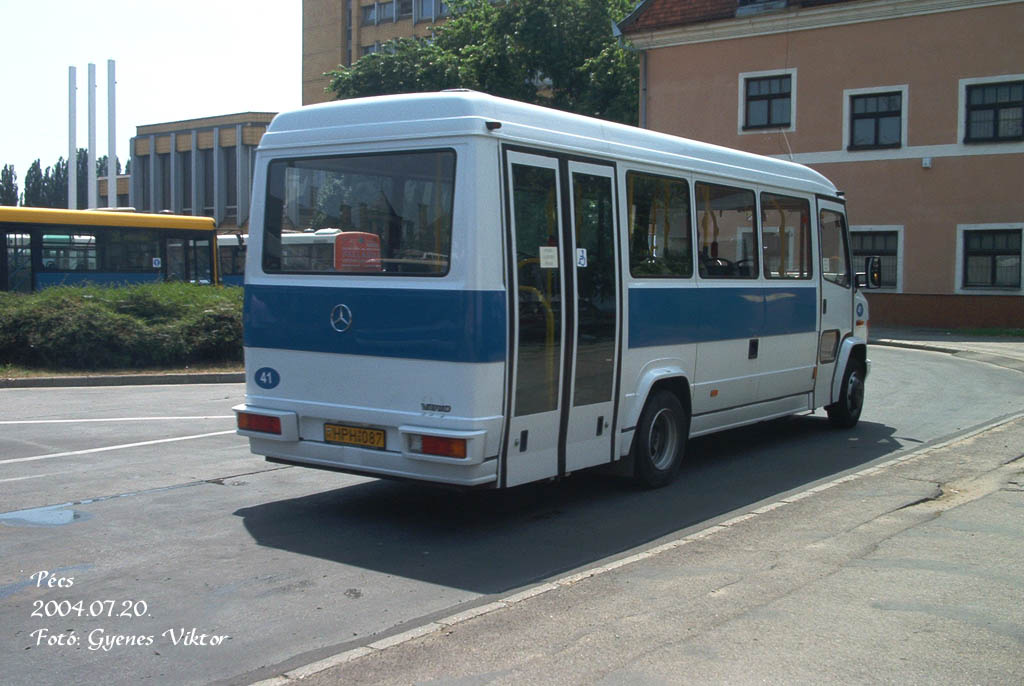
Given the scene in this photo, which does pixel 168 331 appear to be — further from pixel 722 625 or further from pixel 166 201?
pixel 166 201

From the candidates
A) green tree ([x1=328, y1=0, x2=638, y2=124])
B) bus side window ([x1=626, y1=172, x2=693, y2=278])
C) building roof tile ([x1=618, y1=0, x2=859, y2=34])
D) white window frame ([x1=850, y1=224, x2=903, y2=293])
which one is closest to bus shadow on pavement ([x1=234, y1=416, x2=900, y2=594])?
bus side window ([x1=626, y1=172, x2=693, y2=278])

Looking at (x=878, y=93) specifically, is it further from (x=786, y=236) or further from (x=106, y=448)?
(x=106, y=448)

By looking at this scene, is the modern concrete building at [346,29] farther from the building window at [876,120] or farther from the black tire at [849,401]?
the black tire at [849,401]

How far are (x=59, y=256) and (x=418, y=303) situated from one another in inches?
826

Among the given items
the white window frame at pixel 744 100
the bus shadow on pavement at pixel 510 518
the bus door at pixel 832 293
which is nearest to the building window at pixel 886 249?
the white window frame at pixel 744 100

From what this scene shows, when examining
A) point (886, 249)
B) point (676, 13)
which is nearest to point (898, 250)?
point (886, 249)

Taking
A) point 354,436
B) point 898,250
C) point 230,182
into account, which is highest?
point 230,182

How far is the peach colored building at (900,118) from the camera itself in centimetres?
2902

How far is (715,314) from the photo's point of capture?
945cm

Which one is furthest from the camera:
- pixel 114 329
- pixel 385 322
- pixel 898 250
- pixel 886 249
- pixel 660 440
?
pixel 886 249

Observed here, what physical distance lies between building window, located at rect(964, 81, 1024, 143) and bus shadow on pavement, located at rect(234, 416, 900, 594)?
2219 centimetres

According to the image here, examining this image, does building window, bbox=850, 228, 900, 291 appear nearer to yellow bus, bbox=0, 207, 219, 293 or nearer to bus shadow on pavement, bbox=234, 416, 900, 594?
yellow bus, bbox=0, 207, 219, 293

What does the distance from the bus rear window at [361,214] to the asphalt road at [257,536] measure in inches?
75.0

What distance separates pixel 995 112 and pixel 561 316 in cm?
2618
